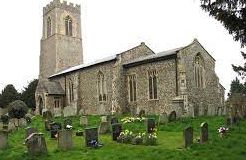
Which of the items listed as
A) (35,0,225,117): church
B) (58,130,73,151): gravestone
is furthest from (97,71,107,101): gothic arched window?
(58,130,73,151): gravestone

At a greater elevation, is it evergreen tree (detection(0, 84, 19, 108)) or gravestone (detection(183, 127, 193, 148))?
evergreen tree (detection(0, 84, 19, 108))

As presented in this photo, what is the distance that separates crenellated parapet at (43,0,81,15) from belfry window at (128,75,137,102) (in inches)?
1003

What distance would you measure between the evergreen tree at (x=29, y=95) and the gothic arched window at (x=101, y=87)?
69.9 feet

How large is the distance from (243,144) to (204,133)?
4.97ft

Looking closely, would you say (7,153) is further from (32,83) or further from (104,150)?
(32,83)

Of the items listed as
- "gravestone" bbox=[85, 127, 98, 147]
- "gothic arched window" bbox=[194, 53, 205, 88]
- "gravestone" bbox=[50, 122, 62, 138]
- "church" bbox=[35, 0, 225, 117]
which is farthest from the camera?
"gothic arched window" bbox=[194, 53, 205, 88]

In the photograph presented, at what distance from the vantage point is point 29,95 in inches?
2130

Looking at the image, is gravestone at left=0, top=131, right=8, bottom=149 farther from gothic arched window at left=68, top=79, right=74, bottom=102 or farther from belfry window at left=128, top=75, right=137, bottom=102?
gothic arched window at left=68, top=79, right=74, bottom=102

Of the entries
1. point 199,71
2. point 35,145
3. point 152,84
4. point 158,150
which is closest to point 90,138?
point 35,145

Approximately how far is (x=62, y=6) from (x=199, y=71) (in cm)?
2978

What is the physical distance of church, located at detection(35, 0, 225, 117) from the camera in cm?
2773

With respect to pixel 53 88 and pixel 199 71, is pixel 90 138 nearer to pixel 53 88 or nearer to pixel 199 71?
pixel 199 71

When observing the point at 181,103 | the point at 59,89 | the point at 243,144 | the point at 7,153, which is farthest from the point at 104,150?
the point at 59,89

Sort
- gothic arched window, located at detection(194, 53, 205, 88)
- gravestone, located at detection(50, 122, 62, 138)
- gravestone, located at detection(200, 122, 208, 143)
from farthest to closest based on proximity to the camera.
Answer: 1. gothic arched window, located at detection(194, 53, 205, 88)
2. gravestone, located at detection(50, 122, 62, 138)
3. gravestone, located at detection(200, 122, 208, 143)
